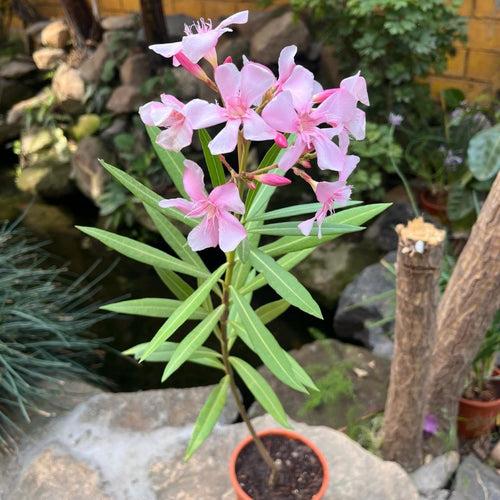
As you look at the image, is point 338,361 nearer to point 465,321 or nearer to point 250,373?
point 465,321

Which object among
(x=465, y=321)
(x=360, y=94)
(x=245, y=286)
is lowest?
(x=465, y=321)

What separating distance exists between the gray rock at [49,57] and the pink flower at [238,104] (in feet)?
16.8

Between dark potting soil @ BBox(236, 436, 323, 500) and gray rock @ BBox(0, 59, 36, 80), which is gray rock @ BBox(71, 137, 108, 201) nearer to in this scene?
gray rock @ BBox(0, 59, 36, 80)

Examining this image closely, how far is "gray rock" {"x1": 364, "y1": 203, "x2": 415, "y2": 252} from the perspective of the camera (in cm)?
332

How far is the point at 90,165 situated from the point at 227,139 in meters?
3.70

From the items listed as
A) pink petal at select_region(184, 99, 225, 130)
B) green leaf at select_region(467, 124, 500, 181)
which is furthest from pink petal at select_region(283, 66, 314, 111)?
green leaf at select_region(467, 124, 500, 181)

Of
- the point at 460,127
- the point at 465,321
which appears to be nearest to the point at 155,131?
the point at 465,321

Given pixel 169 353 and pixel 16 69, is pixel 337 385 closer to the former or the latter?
pixel 169 353

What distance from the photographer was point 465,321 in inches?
74.5

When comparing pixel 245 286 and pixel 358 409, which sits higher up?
pixel 245 286

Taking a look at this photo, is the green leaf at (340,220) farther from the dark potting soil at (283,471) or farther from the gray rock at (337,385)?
the gray rock at (337,385)

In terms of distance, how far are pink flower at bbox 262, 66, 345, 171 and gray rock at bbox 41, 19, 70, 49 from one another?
5.22 m

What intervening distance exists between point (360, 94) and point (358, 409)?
1673 millimetres

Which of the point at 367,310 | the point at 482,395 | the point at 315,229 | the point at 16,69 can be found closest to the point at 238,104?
the point at 315,229
